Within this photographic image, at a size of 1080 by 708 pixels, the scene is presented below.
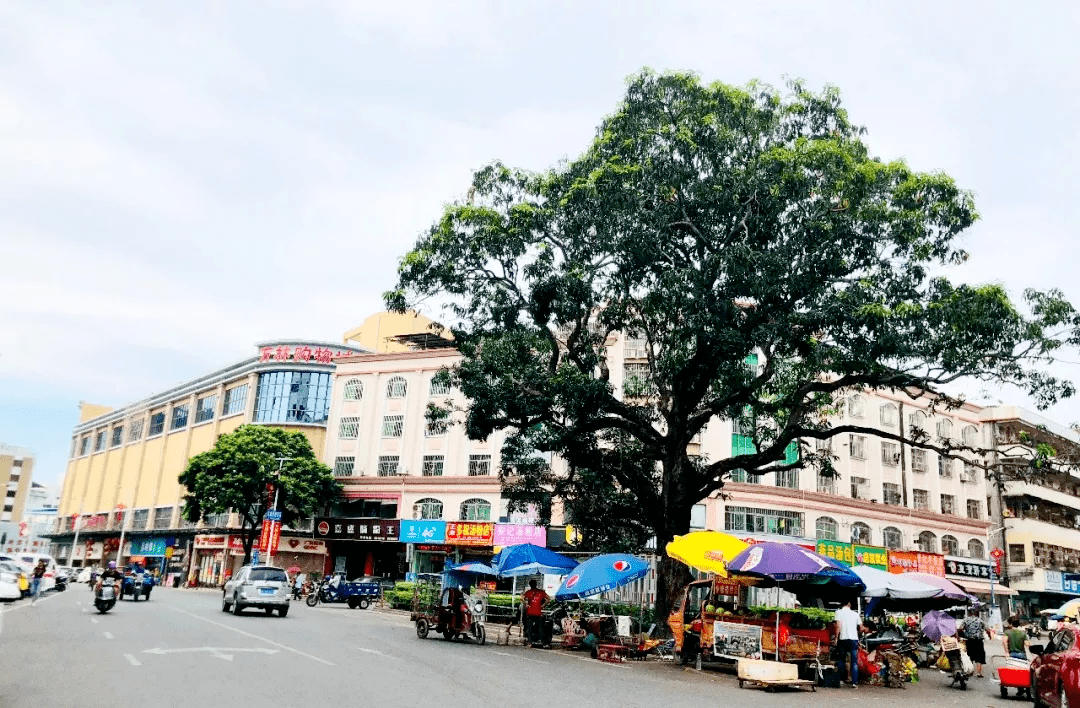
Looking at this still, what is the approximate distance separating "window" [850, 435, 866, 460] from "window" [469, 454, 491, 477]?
20461mm

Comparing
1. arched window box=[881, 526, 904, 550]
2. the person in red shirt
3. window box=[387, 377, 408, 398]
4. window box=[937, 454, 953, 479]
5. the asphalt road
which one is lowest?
the asphalt road

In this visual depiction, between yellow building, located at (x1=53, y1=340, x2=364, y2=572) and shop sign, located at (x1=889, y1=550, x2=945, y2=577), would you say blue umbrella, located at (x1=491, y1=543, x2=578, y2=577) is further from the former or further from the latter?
yellow building, located at (x1=53, y1=340, x2=364, y2=572)

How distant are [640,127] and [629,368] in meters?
25.2

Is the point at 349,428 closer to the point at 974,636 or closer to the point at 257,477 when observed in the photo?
the point at 257,477

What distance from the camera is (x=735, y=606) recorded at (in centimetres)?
1848

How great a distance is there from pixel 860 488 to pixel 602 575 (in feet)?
105

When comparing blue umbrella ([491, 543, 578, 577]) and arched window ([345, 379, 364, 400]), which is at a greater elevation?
arched window ([345, 379, 364, 400])

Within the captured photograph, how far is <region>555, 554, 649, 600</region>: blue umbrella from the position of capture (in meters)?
20.2

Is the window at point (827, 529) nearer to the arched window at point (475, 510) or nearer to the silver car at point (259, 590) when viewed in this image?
the arched window at point (475, 510)

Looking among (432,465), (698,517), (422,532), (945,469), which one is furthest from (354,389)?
(945,469)

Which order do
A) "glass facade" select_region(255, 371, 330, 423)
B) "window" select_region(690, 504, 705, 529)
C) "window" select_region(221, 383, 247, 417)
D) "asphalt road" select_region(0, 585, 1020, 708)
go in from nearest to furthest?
"asphalt road" select_region(0, 585, 1020, 708) < "window" select_region(690, 504, 705, 529) < "glass facade" select_region(255, 371, 330, 423) < "window" select_region(221, 383, 247, 417)

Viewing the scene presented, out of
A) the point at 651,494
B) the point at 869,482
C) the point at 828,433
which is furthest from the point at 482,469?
the point at 828,433

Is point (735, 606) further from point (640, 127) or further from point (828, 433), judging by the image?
point (640, 127)

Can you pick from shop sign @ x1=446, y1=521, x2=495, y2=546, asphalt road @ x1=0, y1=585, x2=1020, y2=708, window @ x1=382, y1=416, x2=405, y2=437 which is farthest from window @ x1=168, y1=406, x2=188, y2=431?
asphalt road @ x1=0, y1=585, x2=1020, y2=708
